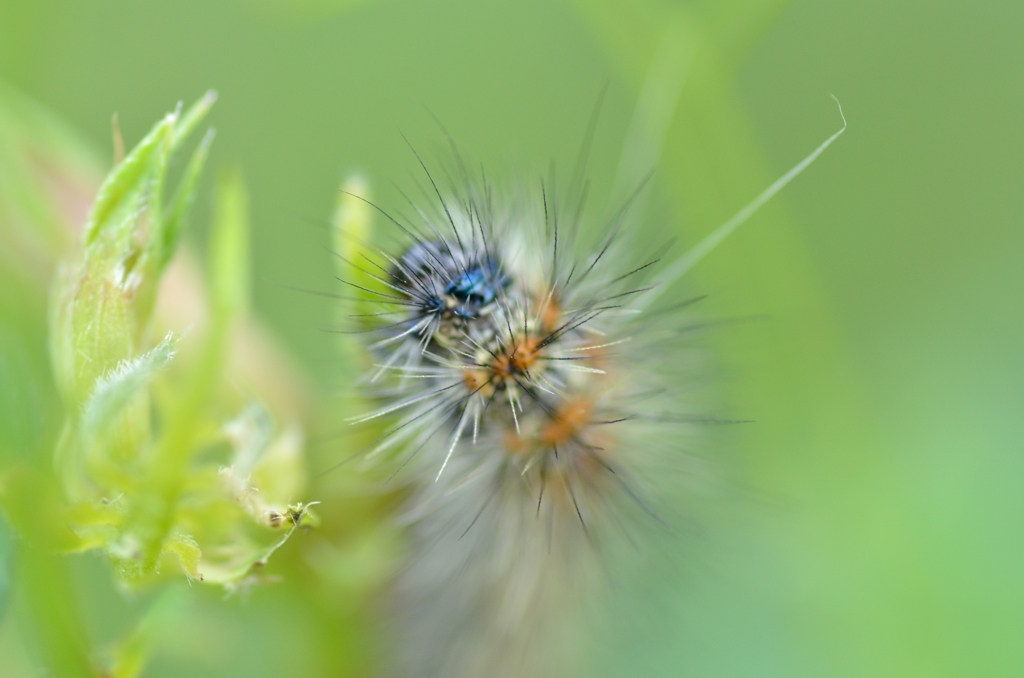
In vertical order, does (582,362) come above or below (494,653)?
above

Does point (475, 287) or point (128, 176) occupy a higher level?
point (475, 287)

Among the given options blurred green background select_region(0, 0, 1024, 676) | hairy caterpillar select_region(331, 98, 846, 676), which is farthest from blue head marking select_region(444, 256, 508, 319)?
blurred green background select_region(0, 0, 1024, 676)

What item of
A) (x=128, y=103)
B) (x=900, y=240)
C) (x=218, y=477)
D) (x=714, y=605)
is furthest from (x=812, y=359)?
(x=128, y=103)

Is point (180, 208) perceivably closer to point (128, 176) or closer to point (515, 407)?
point (128, 176)

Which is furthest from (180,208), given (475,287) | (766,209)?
(766,209)

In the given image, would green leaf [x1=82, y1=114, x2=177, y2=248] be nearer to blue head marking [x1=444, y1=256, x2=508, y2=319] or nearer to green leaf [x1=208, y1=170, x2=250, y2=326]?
green leaf [x1=208, y1=170, x2=250, y2=326]

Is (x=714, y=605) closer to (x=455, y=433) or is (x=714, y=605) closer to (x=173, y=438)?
(x=455, y=433)
